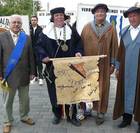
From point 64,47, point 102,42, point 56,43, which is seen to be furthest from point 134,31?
point 56,43

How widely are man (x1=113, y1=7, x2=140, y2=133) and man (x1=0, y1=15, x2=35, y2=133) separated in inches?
56.4

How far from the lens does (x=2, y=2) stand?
4772 centimetres

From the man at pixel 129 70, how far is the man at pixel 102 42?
214mm

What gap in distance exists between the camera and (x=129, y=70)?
21.8 ft

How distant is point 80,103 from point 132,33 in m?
1.61

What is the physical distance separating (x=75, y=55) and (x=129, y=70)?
91cm

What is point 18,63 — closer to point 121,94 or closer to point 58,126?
point 58,126

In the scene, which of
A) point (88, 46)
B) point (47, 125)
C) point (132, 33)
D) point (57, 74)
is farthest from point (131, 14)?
point (47, 125)

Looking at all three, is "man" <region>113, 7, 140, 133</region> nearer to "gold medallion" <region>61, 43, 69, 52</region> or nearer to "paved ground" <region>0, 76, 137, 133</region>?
"paved ground" <region>0, 76, 137, 133</region>

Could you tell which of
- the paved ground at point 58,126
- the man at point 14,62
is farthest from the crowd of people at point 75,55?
the paved ground at point 58,126

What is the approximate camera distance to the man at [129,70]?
6484mm

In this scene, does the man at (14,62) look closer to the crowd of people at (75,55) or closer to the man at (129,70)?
the crowd of people at (75,55)

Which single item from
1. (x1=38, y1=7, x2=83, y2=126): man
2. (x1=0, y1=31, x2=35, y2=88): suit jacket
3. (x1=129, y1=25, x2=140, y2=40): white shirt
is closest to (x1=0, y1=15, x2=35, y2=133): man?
(x1=0, y1=31, x2=35, y2=88): suit jacket

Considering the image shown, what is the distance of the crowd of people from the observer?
6.55m
